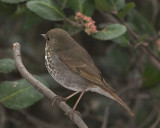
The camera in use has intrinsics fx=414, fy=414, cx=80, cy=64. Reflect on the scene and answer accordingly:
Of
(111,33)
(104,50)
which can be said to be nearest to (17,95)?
(111,33)

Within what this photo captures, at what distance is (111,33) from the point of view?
3.57 metres

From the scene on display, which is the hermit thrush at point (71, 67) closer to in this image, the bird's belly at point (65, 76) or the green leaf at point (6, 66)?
the bird's belly at point (65, 76)

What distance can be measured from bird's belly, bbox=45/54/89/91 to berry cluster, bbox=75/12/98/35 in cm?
37

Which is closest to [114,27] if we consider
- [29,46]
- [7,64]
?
[7,64]

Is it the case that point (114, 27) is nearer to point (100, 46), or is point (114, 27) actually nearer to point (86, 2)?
point (86, 2)

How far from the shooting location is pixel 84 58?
353 centimetres

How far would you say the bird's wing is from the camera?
3.49m

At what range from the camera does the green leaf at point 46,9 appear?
350 centimetres

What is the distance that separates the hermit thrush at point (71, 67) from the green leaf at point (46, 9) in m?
0.15

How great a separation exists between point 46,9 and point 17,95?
31.4 inches

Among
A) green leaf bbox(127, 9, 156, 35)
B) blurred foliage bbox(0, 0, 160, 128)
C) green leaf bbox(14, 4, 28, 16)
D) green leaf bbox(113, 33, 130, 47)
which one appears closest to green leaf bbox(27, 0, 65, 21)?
blurred foliage bbox(0, 0, 160, 128)

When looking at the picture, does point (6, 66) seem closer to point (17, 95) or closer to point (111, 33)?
point (17, 95)

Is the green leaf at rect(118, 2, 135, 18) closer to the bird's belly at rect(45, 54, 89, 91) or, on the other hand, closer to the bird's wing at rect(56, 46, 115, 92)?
the bird's wing at rect(56, 46, 115, 92)

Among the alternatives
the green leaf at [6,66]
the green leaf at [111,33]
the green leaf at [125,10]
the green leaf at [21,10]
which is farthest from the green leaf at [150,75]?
the green leaf at [6,66]
